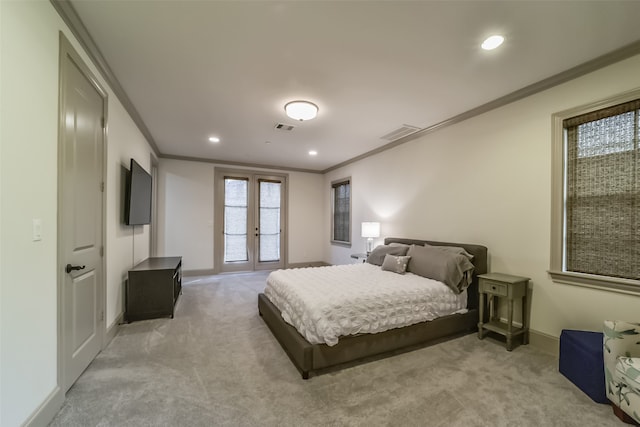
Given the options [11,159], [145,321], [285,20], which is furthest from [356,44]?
[145,321]

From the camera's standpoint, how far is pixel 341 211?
253 inches

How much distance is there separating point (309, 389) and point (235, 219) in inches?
192

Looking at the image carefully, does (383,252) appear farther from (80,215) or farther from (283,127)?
(80,215)

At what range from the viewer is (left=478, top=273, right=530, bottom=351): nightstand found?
2.57m

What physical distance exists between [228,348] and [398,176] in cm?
363

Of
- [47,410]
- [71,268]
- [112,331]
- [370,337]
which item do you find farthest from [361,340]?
[112,331]

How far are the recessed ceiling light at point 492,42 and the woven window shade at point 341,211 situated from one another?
13.3ft

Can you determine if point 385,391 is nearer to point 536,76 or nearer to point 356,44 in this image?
point 356,44

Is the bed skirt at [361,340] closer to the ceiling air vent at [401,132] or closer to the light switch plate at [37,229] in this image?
the light switch plate at [37,229]

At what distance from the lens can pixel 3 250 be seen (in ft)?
4.18

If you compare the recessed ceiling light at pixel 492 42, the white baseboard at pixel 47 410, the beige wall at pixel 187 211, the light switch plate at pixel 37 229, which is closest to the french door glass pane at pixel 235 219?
the beige wall at pixel 187 211

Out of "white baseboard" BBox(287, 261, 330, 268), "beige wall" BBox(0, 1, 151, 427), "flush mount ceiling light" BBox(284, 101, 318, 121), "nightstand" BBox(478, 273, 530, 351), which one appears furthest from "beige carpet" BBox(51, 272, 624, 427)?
"white baseboard" BBox(287, 261, 330, 268)

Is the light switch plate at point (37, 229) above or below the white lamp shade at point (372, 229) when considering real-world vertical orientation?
above

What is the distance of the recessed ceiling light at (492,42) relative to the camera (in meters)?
2.00
